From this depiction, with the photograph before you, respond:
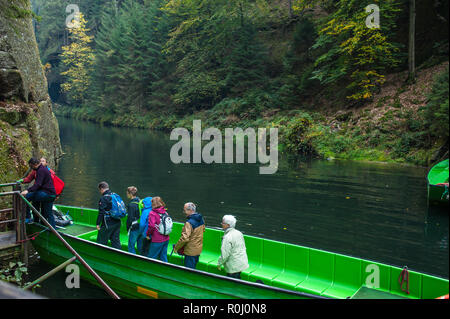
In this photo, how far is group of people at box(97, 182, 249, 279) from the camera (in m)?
6.48

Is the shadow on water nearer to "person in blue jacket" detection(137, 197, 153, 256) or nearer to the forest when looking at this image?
the forest

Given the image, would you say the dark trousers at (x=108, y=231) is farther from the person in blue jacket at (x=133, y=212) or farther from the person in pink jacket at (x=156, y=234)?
the person in pink jacket at (x=156, y=234)

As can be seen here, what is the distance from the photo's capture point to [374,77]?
26.0 meters

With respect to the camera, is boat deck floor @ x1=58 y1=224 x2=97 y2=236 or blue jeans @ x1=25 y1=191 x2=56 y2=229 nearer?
blue jeans @ x1=25 y1=191 x2=56 y2=229

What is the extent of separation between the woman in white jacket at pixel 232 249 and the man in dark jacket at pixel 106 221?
3.12 m

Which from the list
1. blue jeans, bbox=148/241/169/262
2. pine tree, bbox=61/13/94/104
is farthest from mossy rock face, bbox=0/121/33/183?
pine tree, bbox=61/13/94/104

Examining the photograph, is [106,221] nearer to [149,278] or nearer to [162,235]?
[162,235]

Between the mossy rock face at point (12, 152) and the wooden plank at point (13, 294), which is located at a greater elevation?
the mossy rock face at point (12, 152)

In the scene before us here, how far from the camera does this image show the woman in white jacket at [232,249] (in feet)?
20.9

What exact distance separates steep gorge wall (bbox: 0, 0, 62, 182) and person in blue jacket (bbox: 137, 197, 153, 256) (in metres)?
5.41

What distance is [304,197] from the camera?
15.1 meters

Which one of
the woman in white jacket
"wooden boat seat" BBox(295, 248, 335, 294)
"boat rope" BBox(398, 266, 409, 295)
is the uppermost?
the woman in white jacket

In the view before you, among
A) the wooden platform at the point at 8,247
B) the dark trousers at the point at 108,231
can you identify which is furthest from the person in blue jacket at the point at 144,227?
the wooden platform at the point at 8,247

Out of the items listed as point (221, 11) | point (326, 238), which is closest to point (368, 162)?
point (326, 238)
